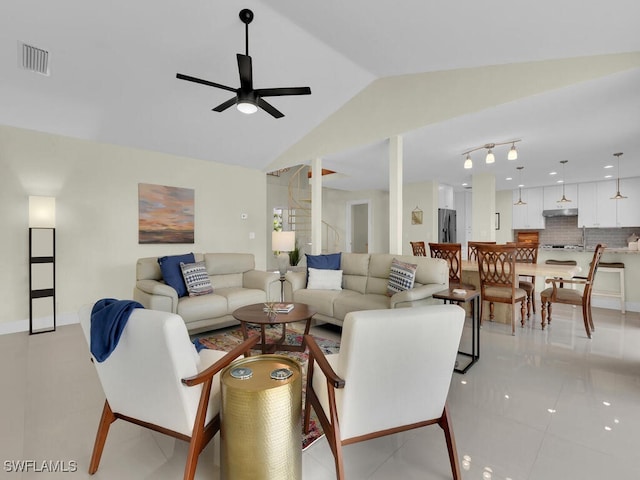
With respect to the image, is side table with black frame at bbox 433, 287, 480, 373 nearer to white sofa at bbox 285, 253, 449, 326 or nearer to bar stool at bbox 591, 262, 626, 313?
white sofa at bbox 285, 253, 449, 326

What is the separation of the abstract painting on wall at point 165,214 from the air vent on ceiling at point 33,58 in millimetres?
1970

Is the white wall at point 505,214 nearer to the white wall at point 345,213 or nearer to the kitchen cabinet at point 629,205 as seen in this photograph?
the kitchen cabinet at point 629,205

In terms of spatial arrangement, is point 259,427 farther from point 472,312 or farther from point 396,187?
point 396,187

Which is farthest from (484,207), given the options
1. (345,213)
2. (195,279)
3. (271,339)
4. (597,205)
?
(195,279)

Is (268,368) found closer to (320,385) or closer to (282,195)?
(320,385)

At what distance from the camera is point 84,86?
3.47 m

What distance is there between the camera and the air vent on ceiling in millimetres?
2891

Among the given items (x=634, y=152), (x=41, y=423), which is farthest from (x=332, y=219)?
(x=41, y=423)

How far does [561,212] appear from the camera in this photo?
736cm

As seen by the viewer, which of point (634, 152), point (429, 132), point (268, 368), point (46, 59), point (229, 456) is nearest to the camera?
point (229, 456)

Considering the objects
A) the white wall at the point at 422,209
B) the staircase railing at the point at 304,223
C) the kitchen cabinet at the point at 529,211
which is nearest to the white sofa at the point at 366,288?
the white wall at the point at 422,209

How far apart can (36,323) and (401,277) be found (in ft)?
15.2

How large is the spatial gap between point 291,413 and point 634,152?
248 inches

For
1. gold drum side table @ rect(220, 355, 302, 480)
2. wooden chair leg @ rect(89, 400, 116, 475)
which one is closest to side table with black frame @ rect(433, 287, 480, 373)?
gold drum side table @ rect(220, 355, 302, 480)
